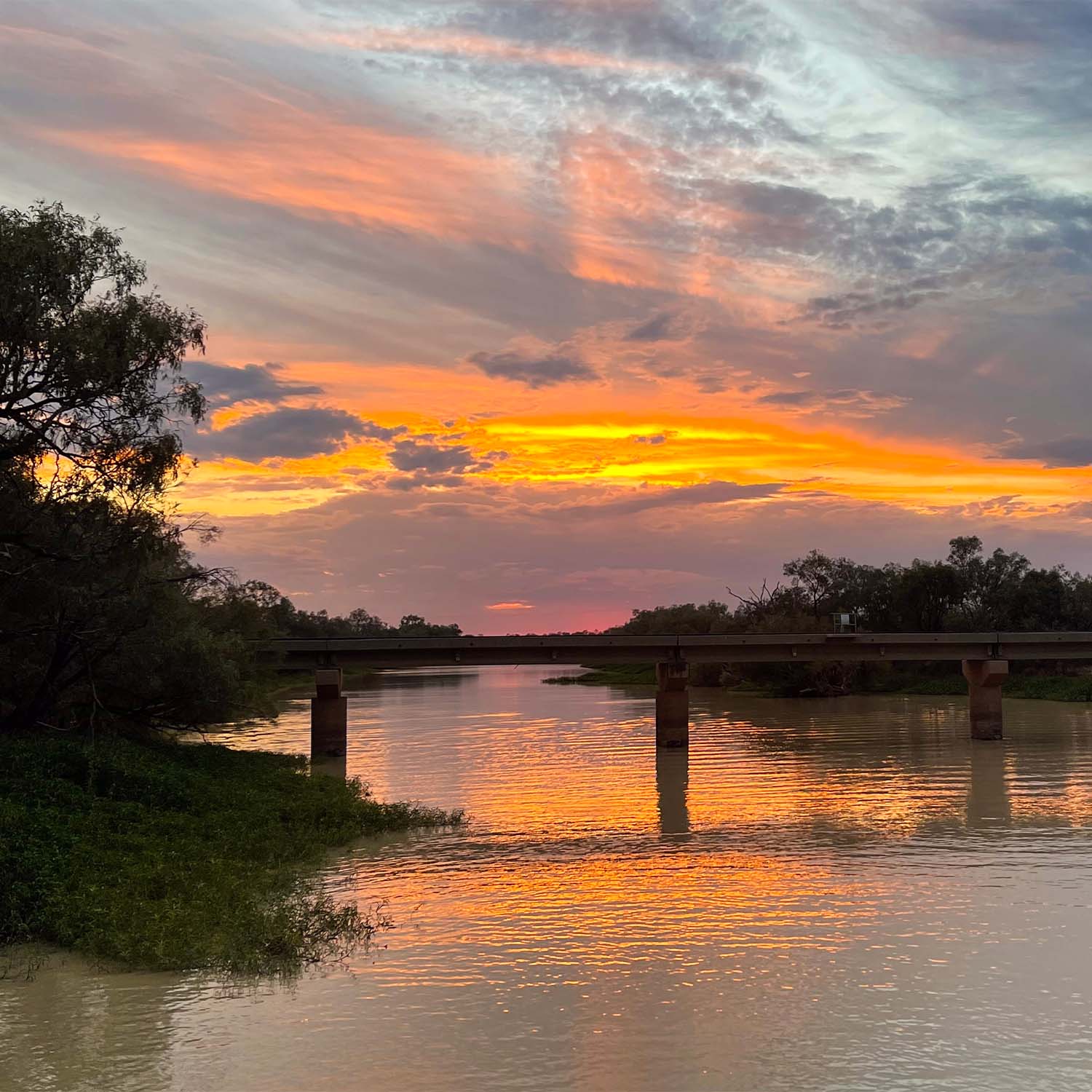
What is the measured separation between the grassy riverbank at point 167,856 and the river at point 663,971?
0.93m

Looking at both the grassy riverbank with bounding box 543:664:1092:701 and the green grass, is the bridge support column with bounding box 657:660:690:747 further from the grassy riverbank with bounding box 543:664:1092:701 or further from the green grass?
the grassy riverbank with bounding box 543:664:1092:701

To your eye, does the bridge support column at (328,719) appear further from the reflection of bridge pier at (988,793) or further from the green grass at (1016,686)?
the green grass at (1016,686)

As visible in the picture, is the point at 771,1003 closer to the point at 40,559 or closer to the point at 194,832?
the point at 194,832

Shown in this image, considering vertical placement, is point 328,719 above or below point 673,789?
above

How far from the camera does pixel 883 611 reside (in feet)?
491

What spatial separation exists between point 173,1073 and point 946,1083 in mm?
9626

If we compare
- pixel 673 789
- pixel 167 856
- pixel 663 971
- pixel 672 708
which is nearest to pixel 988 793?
pixel 673 789

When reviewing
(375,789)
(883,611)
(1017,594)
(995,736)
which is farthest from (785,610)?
(375,789)

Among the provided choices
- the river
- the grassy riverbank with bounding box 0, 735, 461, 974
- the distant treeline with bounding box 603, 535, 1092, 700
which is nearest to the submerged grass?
the distant treeline with bounding box 603, 535, 1092, 700

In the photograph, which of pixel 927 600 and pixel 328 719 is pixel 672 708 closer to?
pixel 328 719

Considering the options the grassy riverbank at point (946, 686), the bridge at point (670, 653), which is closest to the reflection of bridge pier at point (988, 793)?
the bridge at point (670, 653)

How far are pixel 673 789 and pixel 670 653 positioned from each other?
70.7 feet

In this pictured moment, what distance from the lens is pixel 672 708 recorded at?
62.4 m

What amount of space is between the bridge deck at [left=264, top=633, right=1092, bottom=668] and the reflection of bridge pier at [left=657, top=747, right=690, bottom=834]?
7.50m
